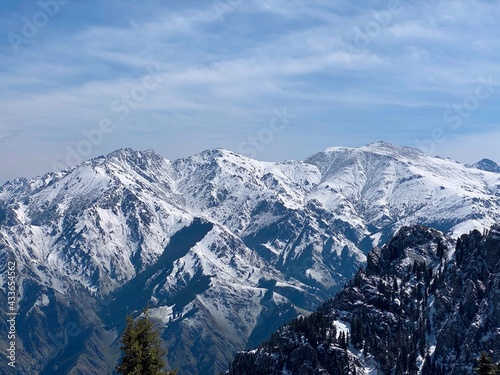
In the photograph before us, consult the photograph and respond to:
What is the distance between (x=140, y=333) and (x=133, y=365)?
13.5 ft

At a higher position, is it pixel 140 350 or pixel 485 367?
pixel 485 367

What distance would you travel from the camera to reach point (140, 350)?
289 ft

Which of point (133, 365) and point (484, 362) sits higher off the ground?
point (484, 362)

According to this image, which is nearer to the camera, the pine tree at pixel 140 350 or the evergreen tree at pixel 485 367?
the evergreen tree at pixel 485 367

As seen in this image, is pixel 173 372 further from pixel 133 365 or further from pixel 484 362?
pixel 484 362

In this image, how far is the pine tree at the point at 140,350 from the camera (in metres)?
87.7

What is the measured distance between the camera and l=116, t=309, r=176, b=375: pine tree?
87.7m

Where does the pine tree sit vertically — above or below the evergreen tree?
below

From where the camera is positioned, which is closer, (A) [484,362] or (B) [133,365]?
(A) [484,362]

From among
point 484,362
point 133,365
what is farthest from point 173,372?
point 484,362

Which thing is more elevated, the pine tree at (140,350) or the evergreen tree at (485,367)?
the evergreen tree at (485,367)

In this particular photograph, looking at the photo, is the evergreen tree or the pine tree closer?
the evergreen tree

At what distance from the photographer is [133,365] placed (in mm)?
87812

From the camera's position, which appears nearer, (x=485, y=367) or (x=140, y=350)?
(x=485, y=367)
